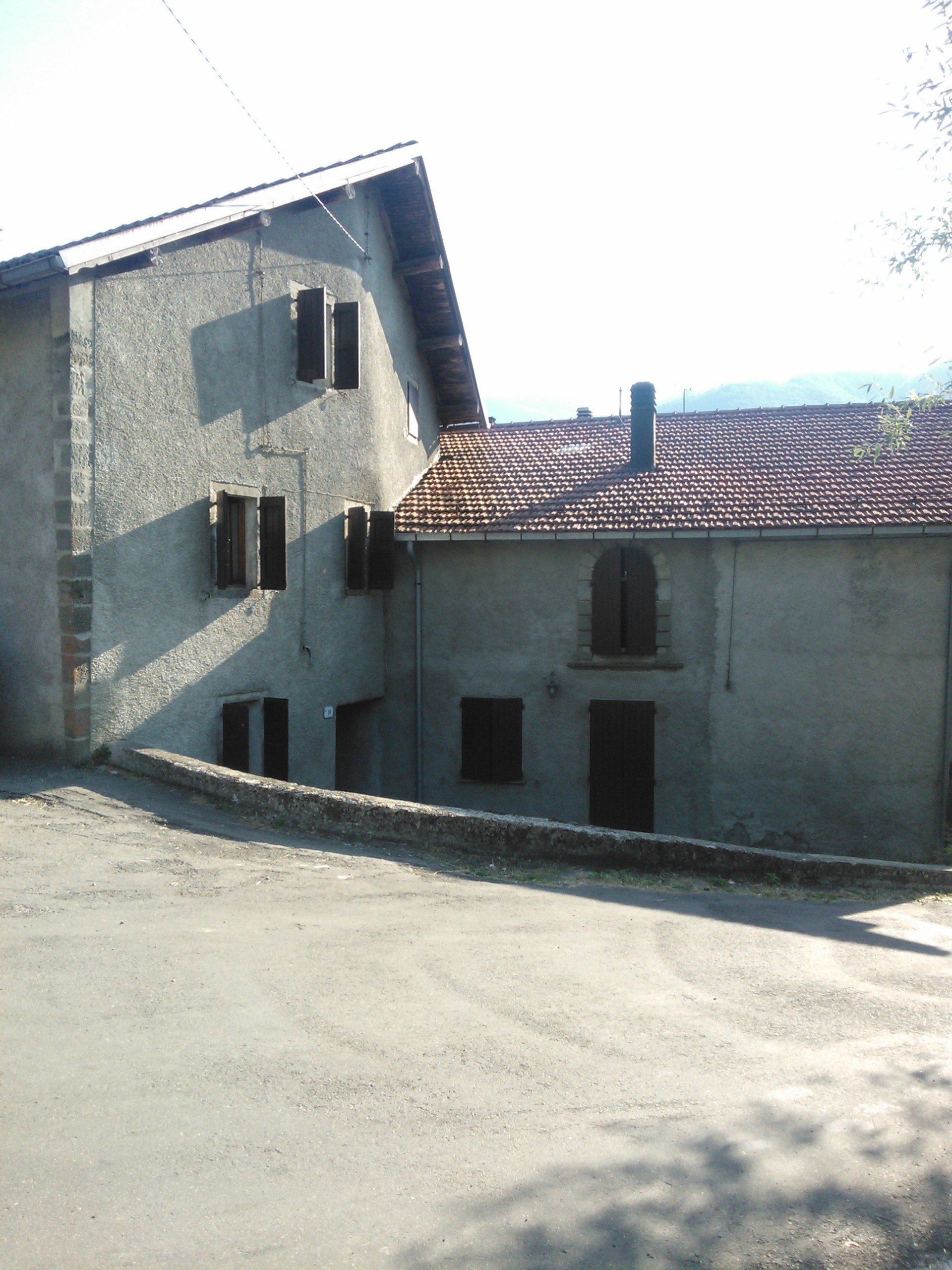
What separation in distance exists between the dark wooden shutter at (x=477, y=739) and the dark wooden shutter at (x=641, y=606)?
2293 mm

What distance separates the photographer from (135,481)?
31.3ft

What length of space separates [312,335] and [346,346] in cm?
80

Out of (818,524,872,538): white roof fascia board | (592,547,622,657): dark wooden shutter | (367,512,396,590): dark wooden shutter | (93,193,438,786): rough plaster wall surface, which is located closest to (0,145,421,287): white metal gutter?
(93,193,438,786): rough plaster wall surface

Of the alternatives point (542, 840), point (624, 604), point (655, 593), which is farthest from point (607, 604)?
point (542, 840)

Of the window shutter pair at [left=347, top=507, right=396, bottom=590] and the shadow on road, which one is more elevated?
the window shutter pair at [left=347, top=507, right=396, bottom=590]

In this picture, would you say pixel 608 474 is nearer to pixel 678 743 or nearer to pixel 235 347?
pixel 678 743

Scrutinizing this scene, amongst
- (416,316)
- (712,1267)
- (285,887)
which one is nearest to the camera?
(712,1267)

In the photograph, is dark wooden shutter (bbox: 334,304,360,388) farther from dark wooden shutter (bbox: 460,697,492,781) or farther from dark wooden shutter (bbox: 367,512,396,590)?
dark wooden shutter (bbox: 460,697,492,781)

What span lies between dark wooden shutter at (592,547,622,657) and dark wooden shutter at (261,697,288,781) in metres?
4.65

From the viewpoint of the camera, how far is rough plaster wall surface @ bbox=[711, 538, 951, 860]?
12875 millimetres

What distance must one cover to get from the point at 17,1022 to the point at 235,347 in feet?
27.5

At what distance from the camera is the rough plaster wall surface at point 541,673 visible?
13625mm

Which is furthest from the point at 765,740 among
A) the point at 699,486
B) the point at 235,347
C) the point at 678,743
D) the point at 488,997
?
the point at 488,997

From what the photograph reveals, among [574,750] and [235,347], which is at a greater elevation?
[235,347]
